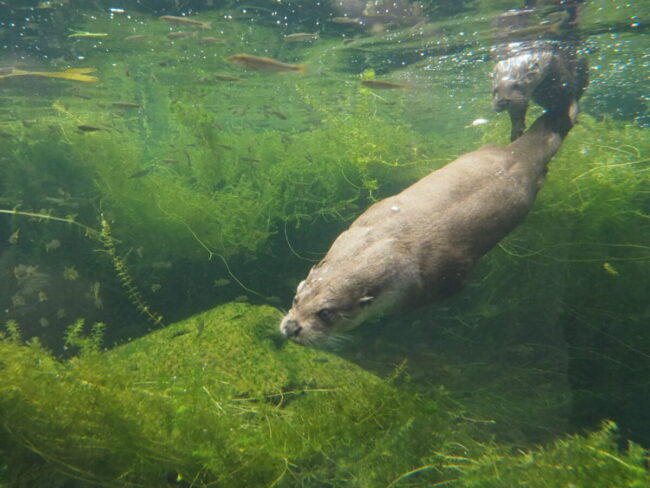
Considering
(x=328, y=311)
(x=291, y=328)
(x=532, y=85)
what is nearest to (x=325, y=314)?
(x=328, y=311)

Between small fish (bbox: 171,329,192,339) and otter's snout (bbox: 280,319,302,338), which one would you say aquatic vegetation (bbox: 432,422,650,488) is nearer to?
otter's snout (bbox: 280,319,302,338)

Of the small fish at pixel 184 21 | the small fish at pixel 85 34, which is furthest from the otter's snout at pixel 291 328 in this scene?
the small fish at pixel 85 34

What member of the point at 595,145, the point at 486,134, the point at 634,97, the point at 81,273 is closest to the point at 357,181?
the point at 486,134

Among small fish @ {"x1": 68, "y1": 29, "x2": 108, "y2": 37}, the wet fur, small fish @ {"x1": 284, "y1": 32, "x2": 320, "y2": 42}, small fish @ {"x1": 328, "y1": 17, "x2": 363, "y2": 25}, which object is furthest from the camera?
small fish @ {"x1": 68, "y1": 29, "x2": 108, "y2": 37}

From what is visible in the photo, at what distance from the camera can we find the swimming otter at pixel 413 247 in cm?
379

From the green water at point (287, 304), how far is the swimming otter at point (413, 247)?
1.95 ft

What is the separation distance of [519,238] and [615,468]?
12.9ft

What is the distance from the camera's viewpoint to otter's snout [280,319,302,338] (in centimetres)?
373

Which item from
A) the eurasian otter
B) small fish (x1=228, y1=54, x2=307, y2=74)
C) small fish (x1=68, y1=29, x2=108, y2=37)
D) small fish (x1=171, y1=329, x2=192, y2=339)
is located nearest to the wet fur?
the eurasian otter

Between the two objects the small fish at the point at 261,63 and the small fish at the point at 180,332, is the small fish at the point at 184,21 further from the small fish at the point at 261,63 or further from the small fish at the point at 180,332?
the small fish at the point at 180,332

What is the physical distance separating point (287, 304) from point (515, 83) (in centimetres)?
579

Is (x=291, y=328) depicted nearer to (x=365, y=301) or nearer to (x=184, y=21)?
(x=365, y=301)

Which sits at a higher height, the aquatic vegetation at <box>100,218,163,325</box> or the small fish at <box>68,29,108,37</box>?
the small fish at <box>68,29,108,37</box>

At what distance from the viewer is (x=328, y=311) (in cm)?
375
